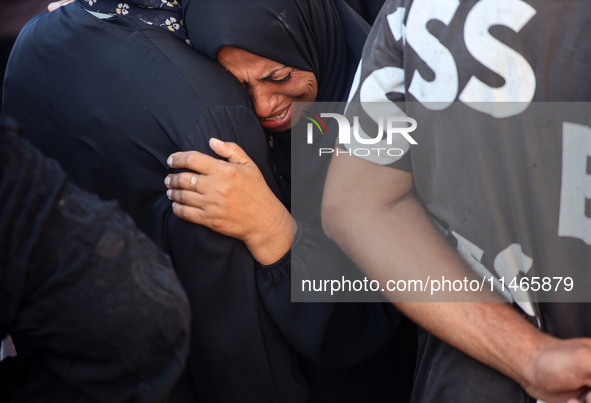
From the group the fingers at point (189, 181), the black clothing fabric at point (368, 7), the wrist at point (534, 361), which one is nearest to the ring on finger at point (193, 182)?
the fingers at point (189, 181)

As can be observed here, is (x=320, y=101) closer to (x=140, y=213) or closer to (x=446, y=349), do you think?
(x=140, y=213)

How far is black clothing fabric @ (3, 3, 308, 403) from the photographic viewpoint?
1275 millimetres

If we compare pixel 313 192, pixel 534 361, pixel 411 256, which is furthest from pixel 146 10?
pixel 534 361

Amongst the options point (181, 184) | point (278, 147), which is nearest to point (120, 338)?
point (181, 184)

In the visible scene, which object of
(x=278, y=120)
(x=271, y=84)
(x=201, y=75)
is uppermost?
(x=201, y=75)

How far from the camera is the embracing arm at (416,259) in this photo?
101 centimetres

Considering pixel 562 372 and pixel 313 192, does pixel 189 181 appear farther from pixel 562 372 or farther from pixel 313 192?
pixel 562 372

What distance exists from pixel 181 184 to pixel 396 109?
0.47m

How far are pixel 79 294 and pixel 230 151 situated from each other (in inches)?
23.3

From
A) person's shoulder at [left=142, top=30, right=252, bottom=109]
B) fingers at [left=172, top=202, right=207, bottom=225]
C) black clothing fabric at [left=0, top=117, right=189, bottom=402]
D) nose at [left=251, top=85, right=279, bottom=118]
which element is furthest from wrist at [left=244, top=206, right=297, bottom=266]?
black clothing fabric at [left=0, top=117, right=189, bottom=402]

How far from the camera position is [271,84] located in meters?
1.63

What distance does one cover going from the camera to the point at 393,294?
3.68 feet

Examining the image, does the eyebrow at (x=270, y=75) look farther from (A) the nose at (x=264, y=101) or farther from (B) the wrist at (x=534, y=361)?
(B) the wrist at (x=534, y=361)

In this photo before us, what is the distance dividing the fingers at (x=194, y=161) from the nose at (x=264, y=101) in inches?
16.1
